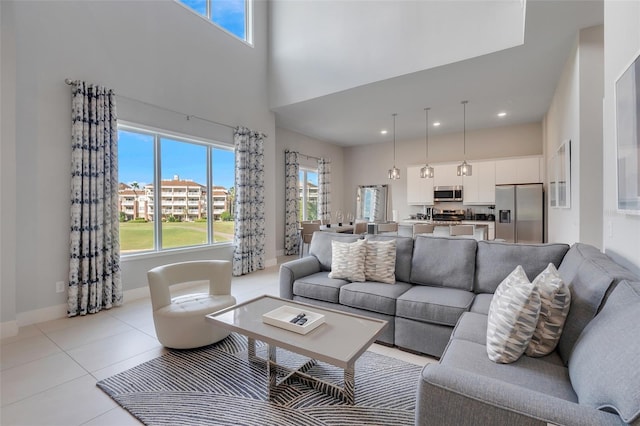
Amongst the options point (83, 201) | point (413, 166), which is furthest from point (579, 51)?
point (83, 201)

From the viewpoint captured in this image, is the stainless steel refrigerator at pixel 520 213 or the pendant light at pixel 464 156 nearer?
the pendant light at pixel 464 156

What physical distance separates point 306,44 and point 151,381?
220 inches

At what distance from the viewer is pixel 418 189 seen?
796 cm

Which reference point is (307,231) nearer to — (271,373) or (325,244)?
(325,244)

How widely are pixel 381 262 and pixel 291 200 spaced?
442 centimetres

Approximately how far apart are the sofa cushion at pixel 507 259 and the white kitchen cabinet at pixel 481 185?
4.80 metres

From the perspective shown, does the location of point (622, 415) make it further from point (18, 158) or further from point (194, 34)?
point (194, 34)

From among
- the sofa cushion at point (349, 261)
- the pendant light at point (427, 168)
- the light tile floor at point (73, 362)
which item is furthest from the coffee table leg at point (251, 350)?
the pendant light at point (427, 168)

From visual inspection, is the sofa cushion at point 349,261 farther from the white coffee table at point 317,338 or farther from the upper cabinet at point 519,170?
the upper cabinet at point 519,170

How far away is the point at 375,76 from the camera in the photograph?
464 cm

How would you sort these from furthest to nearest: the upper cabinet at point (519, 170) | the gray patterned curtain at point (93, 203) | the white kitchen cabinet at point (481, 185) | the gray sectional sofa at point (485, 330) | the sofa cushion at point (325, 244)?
the white kitchen cabinet at point (481, 185) < the upper cabinet at point (519, 170) < the sofa cushion at point (325, 244) < the gray patterned curtain at point (93, 203) < the gray sectional sofa at point (485, 330)

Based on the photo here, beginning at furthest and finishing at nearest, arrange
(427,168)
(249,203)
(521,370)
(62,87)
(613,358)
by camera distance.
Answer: (427,168) < (249,203) < (62,87) < (521,370) < (613,358)

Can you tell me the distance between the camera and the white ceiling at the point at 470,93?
10.5 feet

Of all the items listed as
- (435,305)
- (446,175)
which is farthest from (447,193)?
(435,305)
